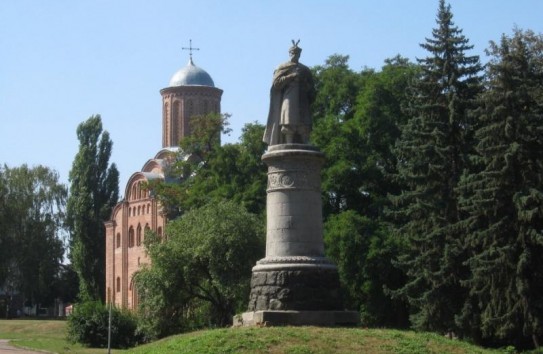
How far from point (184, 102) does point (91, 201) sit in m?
9.35

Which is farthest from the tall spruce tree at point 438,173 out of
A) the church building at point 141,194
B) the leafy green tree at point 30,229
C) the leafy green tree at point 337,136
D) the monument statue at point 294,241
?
the leafy green tree at point 30,229

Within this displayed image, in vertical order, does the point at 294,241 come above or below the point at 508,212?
below

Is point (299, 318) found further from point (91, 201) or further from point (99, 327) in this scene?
point (91, 201)

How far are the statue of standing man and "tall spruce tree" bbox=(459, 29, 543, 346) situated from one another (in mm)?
7762

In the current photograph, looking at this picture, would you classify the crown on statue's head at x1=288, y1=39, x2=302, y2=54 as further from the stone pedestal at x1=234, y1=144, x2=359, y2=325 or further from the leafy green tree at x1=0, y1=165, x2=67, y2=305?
the leafy green tree at x1=0, y1=165, x2=67, y2=305

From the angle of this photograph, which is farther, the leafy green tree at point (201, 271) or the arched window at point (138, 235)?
the arched window at point (138, 235)

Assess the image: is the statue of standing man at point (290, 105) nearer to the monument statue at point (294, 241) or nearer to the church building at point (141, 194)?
the monument statue at point (294, 241)

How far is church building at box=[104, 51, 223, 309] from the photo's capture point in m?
66.5

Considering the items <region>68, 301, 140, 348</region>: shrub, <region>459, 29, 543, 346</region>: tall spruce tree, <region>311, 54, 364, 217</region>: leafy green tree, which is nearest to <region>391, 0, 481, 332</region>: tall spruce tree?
<region>459, 29, 543, 346</region>: tall spruce tree

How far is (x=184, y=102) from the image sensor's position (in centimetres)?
6850

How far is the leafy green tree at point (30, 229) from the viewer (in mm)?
72062

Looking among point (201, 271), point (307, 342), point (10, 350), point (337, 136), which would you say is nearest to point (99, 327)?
point (10, 350)

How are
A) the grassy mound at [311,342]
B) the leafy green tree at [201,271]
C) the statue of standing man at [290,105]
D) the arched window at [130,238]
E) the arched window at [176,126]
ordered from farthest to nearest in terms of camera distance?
the arched window at [176,126] → the arched window at [130,238] → the leafy green tree at [201,271] → the statue of standing man at [290,105] → the grassy mound at [311,342]

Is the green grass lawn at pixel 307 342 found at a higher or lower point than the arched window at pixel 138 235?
lower
